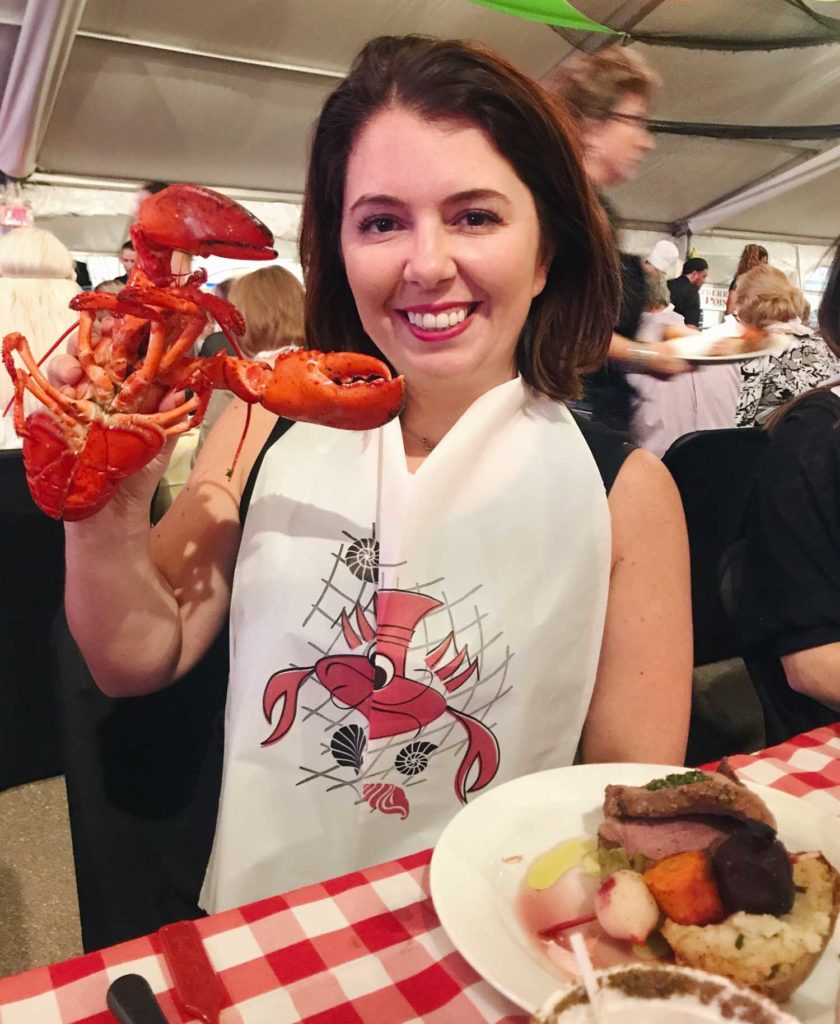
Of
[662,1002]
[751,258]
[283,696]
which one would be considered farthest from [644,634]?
[751,258]

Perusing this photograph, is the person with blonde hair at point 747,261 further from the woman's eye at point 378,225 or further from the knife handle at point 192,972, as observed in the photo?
the knife handle at point 192,972

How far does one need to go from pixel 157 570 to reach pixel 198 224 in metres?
0.54

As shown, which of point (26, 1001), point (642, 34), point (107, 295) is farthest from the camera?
point (642, 34)

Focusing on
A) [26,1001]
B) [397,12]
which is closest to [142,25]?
[397,12]

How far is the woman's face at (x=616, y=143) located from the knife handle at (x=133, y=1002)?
2501 millimetres

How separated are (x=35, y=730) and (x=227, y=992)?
2.07 m

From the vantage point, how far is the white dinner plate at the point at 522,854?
58 centimetres

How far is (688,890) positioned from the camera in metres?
0.61

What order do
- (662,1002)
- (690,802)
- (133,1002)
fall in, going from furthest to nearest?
(690,802) → (133,1002) → (662,1002)

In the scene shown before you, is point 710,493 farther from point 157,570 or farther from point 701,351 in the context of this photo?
point 157,570

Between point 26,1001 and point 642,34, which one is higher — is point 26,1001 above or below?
below

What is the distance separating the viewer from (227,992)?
23.4 inches

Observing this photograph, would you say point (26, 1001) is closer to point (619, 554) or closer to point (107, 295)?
point (107, 295)

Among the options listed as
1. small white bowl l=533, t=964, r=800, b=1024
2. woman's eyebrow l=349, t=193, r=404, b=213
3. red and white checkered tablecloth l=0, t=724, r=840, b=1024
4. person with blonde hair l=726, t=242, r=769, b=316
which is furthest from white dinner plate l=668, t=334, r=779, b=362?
small white bowl l=533, t=964, r=800, b=1024
